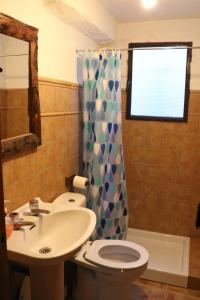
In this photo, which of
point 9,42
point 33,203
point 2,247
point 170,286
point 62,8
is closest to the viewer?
point 2,247

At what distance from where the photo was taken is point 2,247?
89 centimetres

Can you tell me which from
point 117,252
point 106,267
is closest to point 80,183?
point 117,252

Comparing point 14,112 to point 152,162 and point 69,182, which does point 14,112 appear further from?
point 152,162

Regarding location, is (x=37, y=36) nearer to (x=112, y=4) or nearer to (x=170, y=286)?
(x=112, y=4)

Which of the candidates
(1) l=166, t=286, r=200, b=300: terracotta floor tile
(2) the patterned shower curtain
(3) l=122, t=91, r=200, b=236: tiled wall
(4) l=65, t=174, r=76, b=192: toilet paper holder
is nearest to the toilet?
(4) l=65, t=174, r=76, b=192: toilet paper holder

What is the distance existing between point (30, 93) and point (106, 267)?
128 cm

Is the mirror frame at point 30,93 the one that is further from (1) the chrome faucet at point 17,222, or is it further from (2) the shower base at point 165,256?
(2) the shower base at point 165,256

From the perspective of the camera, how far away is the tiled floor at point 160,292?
2.36 meters

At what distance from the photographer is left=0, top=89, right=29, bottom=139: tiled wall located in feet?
Answer: 5.50

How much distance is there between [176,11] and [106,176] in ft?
5.57

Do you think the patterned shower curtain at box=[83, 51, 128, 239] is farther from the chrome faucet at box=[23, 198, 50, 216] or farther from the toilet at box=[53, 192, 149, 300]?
the chrome faucet at box=[23, 198, 50, 216]

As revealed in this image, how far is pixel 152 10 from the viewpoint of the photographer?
266 cm

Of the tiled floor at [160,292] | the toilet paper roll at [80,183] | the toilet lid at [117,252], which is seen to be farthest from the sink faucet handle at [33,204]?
the tiled floor at [160,292]

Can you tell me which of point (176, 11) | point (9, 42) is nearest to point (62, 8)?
point (9, 42)
